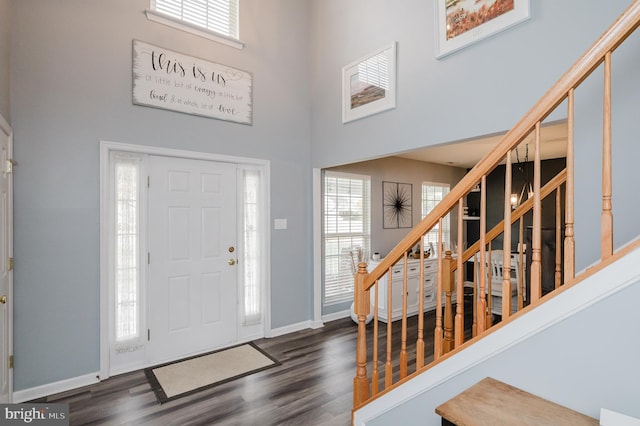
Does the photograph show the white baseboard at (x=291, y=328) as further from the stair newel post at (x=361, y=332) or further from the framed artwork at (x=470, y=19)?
the framed artwork at (x=470, y=19)

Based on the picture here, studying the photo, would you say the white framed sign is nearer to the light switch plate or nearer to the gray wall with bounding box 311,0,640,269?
the gray wall with bounding box 311,0,640,269

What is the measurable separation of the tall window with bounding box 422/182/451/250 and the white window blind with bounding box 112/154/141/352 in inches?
182

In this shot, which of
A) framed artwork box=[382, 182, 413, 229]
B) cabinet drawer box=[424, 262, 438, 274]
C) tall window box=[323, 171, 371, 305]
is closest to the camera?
tall window box=[323, 171, 371, 305]

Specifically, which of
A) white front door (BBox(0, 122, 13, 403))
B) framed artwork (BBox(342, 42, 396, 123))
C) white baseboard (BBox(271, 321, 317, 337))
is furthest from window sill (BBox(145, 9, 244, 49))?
white baseboard (BBox(271, 321, 317, 337))

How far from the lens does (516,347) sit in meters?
1.30

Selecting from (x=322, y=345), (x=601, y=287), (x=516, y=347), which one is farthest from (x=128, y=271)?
(x=601, y=287)

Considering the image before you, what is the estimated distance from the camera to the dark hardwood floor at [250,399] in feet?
7.77

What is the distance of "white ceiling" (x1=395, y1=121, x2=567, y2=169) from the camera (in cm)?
436

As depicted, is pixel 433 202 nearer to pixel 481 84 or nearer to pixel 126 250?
pixel 481 84

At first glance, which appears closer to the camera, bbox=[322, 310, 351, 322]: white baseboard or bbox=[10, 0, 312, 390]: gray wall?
bbox=[10, 0, 312, 390]: gray wall

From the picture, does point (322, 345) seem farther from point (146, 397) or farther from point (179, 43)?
point (179, 43)

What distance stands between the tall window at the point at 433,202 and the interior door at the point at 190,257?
3.77 m

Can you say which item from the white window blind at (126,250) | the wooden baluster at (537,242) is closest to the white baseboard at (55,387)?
the white window blind at (126,250)

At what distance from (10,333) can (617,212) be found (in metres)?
4.09
